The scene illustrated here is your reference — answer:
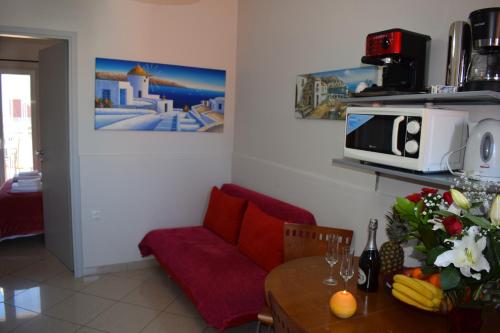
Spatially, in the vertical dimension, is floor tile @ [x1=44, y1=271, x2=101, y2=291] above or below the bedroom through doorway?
below

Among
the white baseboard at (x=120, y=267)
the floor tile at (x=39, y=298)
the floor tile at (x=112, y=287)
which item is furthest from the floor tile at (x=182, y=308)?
the floor tile at (x=39, y=298)

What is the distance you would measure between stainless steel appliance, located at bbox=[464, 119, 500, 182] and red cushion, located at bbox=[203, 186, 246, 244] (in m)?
2.04

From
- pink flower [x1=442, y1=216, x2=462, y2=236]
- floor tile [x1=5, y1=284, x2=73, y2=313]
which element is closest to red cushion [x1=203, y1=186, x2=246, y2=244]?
floor tile [x1=5, y1=284, x2=73, y2=313]

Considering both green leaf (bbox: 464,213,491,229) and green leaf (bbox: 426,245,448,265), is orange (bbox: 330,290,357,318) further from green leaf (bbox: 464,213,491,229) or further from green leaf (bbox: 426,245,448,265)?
green leaf (bbox: 464,213,491,229)

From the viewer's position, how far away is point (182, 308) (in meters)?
3.14

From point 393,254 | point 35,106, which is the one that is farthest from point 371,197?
point 35,106

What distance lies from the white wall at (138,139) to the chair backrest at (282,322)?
2671 mm

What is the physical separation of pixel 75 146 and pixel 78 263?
1076 millimetres

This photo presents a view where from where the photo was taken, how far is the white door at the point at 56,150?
142 inches

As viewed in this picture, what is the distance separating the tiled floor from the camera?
2836 mm

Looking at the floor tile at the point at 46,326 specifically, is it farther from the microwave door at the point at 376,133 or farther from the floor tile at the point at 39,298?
the microwave door at the point at 376,133

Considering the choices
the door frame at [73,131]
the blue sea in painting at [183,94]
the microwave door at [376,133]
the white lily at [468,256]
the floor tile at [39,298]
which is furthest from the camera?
the blue sea in painting at [183,94]

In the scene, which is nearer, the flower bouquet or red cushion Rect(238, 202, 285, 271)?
the flower bouquet

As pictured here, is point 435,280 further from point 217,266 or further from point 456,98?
point 217,266
